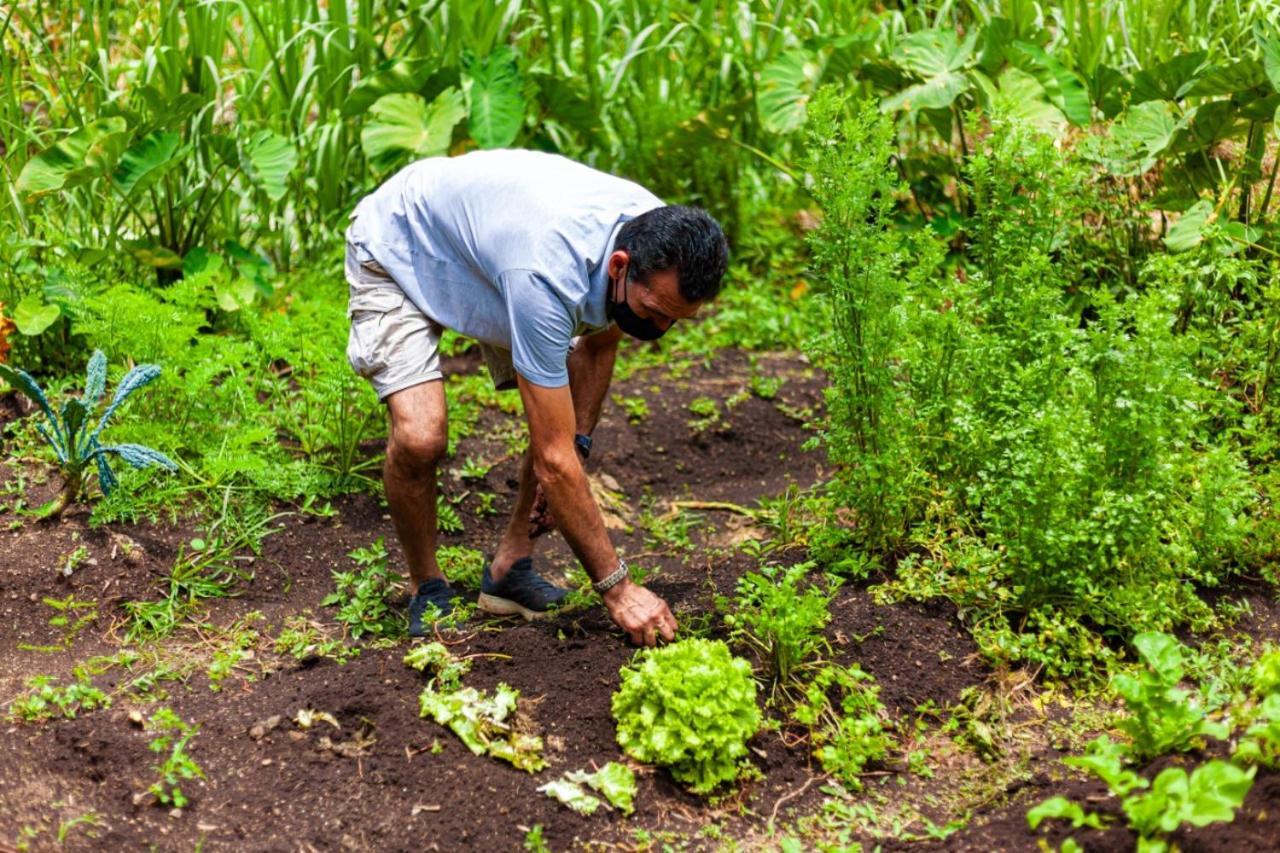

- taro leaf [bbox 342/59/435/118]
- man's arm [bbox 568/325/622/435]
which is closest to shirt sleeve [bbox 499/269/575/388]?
man's arm [bbox 568/325/622/435]

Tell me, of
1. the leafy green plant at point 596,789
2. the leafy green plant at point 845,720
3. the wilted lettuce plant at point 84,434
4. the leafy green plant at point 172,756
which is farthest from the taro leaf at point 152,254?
the leafy green plant at point 845,720

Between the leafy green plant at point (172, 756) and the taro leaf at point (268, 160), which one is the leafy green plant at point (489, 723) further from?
the taro leaf at point (268, 160)

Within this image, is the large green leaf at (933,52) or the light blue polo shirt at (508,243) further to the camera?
the large green leaf at (933,52)

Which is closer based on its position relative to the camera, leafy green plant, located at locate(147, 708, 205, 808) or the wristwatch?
leafy green plant, located at locate(147, 708, 205, 808)

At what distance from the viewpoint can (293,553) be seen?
3990 millimetres

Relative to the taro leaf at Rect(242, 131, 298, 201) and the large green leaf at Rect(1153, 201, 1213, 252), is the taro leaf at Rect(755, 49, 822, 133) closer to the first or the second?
the large green leaf at Rect(1153, 201, 1213, 252)

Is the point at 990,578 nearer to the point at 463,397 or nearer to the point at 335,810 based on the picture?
the point at 335,810

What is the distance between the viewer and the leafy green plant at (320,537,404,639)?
361 centimetres

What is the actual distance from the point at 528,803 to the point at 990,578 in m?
1.40

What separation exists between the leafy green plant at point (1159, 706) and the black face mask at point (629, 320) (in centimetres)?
128

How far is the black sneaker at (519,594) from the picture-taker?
144 inches

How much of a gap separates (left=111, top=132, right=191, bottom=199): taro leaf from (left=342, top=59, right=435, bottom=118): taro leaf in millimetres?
766

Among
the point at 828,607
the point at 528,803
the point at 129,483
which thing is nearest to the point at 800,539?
the point at 828,607

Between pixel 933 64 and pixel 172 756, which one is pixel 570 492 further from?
Result: pixel 933 64
